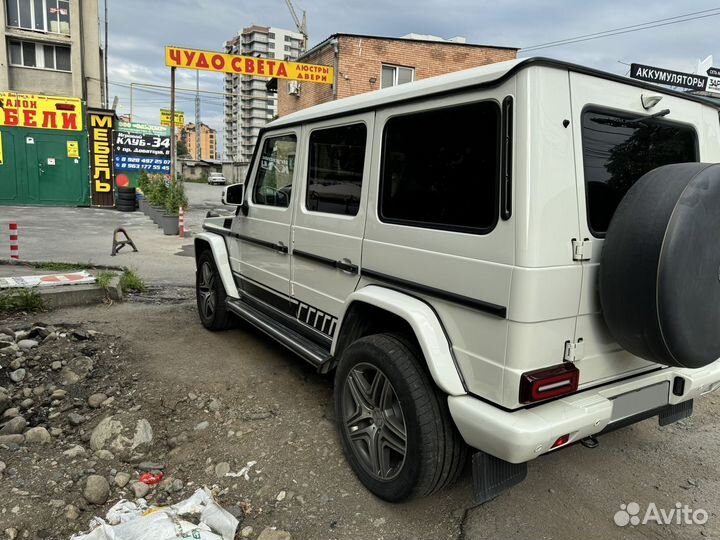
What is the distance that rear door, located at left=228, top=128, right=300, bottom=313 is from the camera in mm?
3914

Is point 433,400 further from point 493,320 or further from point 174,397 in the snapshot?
point 174,397

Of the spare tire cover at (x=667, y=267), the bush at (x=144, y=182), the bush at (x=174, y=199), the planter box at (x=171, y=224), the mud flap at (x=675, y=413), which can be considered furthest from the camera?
the bush at (x=144, y=182)

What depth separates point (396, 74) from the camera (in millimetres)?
21641

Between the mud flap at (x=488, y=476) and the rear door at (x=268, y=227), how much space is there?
6.69 ft

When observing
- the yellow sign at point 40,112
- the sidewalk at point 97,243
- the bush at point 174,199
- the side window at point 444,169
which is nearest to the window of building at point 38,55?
the yellow sign at point 40,112

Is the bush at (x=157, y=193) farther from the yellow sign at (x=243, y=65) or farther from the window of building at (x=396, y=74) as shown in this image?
→ the window of building at (x=396, y=74)

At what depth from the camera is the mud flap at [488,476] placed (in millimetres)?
2281

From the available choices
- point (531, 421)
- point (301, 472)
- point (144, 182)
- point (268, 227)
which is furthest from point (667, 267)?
point (144, 182)

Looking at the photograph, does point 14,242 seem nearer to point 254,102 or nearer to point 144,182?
point 144,182

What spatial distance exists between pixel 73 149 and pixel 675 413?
870 inches

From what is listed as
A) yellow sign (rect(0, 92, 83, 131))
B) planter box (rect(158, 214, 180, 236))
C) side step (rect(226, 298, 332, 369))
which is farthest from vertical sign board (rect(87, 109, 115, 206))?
side step (rect(226, 298, 332, 369))

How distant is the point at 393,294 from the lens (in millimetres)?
2688

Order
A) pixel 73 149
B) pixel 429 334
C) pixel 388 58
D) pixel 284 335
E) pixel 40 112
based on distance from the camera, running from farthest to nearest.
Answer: pixel 388 58, pixel 73 149, pixel 40 112, pixel 284 335, pixel 429 334

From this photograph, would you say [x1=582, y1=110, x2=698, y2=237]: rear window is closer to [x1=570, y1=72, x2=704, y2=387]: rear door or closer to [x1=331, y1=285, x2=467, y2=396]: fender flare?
[x1=570, y1=72, x2=704, y2=387]: rear door
